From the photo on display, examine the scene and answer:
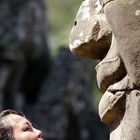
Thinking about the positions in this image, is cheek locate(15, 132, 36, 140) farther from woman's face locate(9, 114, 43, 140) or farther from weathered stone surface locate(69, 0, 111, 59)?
weathered stone surface locate(69, 0, 111, 59)

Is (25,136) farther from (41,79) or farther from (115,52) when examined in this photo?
(41,79)

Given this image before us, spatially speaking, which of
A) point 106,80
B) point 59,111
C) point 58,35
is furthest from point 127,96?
point 58,35

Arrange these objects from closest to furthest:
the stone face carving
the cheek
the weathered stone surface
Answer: the stone face carving → the cheek → the weathered stone surface

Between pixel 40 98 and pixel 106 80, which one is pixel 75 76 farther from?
pixel 106 80

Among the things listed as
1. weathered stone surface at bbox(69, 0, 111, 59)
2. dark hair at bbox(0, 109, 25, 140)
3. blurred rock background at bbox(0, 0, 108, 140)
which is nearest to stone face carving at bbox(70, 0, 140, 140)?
weathered stone surface at bbox(69, 0, 111, 59)

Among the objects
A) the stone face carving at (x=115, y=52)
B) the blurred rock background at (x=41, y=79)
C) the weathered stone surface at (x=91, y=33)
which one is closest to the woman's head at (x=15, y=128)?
the stone face carving at (x=115, y=52)

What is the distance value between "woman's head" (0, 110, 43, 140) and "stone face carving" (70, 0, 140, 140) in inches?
12.8

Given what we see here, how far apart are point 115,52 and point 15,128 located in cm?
54

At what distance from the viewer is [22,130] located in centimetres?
348

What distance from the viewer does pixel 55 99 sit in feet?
53.7

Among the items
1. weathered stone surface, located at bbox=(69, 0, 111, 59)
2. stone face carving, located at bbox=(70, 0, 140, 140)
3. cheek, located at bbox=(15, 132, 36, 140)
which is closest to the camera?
stone face carving, located at bbox=(70, 0, 140, 140)

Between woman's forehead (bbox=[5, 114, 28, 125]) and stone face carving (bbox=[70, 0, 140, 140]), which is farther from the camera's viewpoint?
woman's forehead (bbox=[5, 114, 28, 125])

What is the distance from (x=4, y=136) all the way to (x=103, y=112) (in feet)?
1.49

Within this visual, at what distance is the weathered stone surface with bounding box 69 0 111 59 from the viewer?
11.8 ft
